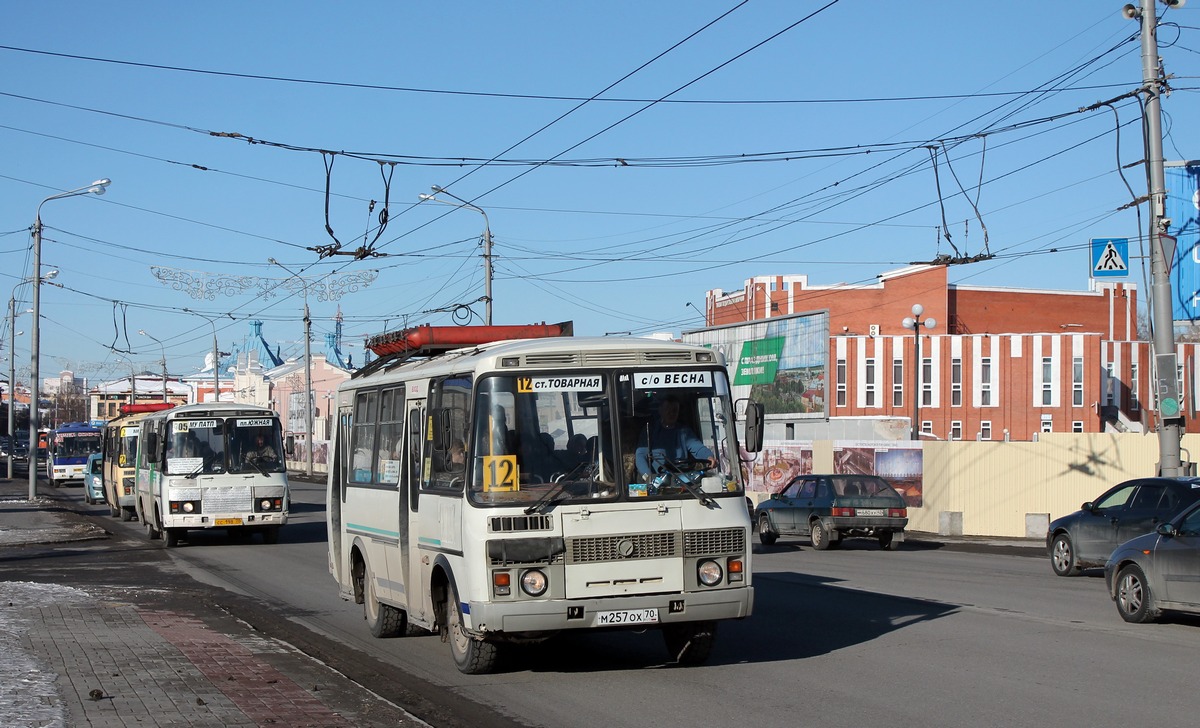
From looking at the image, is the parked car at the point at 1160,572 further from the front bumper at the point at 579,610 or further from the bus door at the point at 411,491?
the bus door at the point at 411,491

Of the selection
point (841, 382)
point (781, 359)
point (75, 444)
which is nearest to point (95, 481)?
point (75, 444)

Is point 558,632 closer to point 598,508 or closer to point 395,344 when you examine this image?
point 598,508

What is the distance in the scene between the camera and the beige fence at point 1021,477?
29.9 metres

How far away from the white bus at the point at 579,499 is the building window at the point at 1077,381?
63692 mm

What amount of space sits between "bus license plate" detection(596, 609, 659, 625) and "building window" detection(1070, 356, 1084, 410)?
64.9m

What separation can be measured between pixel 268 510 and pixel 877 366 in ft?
173

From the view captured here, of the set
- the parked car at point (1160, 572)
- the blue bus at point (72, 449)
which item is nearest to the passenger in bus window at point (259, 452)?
the parked car at point (1160, 572)

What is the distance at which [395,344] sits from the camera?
13039 millimetres

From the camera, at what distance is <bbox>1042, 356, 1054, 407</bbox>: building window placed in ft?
228

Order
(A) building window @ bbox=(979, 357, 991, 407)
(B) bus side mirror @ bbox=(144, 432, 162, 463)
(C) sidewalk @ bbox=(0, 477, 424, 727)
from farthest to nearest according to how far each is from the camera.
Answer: (A) building window @ bbox=(979, 357, 991, 407)
(B) bus side mirror @ bbox=(144, 432, 162, 463)
(C) sidewalk @ bbox=(0, 477, 424, 727)

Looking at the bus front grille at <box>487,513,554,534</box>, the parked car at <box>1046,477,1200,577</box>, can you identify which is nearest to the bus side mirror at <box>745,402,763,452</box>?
the bus front grille at <box>487,513,554,534</box>

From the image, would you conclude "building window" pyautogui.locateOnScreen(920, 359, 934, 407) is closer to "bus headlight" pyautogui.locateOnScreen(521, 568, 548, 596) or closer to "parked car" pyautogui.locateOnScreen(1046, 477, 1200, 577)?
"parked car" pyautogui.locateOnScreen(1046, 477, 1200, 577)

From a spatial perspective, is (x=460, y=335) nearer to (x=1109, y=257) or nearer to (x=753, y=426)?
(x=753, y=426)

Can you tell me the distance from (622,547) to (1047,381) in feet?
214
